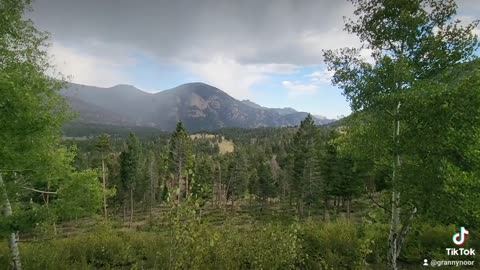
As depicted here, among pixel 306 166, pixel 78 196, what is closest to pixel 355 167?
pixel 78 196

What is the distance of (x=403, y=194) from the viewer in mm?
6840

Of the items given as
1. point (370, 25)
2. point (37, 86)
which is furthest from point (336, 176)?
point (37, 86)

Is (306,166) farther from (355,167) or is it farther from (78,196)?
(78,196)

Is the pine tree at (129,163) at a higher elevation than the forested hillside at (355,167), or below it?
below

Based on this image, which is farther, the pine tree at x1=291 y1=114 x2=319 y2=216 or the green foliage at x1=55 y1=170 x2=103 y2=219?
the pine tree at x1=291 y1=114 x2=319 y2=216

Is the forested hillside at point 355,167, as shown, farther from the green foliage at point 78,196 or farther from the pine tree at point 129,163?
the pine tree at point 129,163

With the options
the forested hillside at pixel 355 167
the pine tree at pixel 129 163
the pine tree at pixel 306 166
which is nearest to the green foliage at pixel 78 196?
the forested hillside at pixel 355 167

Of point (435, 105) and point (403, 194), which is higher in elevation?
point (435, 105)

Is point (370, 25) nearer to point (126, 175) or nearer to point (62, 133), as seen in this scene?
point (62, 133)

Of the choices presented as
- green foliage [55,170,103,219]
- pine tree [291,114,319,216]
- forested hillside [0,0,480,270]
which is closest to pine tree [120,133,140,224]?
pine tree [291,114,319,216]

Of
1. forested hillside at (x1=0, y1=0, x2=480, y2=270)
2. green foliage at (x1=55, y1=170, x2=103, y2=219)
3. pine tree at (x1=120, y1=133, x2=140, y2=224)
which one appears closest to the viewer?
forested hillside at (x1=0, y1=0, x2=480, y2=270)

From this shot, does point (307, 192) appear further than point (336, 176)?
Yes

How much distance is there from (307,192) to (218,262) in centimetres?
3835

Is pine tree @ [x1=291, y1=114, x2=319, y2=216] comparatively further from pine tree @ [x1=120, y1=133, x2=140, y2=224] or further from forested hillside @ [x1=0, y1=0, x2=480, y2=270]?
forested hillside @ [x1=0, y1=0, x2=480, y2=270]
